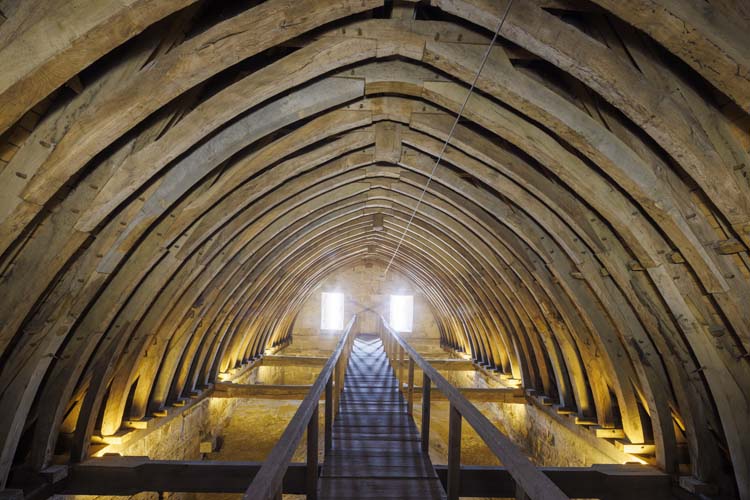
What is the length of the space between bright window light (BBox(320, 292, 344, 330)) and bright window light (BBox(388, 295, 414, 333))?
89.7 inches

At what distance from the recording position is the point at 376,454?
14.4 feet

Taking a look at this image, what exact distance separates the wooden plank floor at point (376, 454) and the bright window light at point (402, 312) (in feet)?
38.5

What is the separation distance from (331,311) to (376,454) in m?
15.1

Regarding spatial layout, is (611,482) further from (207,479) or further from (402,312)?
(402,312)

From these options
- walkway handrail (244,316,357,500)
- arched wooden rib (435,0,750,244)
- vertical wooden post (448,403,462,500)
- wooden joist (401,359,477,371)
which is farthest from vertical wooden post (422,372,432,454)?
wooden joist (401,359,477,371)

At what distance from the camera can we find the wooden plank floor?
11.6 feet

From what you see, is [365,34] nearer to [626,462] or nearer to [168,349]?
[168,349]

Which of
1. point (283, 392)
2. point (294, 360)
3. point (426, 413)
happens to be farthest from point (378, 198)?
point (294, 360)

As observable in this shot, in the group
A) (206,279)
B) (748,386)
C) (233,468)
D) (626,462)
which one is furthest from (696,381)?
(206,279)

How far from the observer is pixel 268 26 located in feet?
9.14

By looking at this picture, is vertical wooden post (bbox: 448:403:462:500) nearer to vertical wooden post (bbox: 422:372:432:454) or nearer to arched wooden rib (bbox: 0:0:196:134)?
vertical wooden post (bbox: 422:372:432:454)

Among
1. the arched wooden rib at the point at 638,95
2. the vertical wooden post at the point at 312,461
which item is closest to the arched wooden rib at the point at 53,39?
the arched wooden rib at the point at 638,95

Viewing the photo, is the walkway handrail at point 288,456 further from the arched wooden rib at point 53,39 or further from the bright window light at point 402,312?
the bright window light at point 402,312

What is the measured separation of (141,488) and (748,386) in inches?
239
